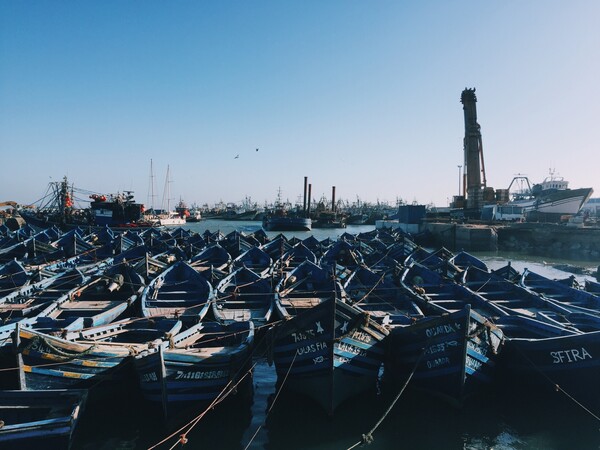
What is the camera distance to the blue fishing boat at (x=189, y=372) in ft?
26.9

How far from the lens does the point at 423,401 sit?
9805mm

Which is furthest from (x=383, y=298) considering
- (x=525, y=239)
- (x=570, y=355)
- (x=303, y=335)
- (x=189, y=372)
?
(x=525, y=239)

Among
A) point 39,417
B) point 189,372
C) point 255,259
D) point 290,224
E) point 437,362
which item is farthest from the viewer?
point 290,224

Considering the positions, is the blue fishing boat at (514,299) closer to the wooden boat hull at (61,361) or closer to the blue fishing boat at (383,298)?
the blue fishing boat at (383,298)

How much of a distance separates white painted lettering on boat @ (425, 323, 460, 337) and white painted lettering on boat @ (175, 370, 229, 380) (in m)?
4.86

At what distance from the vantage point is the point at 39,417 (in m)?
7.52

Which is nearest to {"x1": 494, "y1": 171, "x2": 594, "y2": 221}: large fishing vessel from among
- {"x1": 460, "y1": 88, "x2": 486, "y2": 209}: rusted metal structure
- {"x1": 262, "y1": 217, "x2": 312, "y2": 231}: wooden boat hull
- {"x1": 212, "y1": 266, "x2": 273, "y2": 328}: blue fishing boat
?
{"x1": 460, "y1": 88, "x2": 486, "y2": 209}: rusted metal structure

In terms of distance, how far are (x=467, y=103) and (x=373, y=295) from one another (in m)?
53.1

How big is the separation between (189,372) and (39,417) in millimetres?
2849

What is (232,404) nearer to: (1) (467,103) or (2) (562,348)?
(2) (562,348)

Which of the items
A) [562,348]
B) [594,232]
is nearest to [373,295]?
[562,348]

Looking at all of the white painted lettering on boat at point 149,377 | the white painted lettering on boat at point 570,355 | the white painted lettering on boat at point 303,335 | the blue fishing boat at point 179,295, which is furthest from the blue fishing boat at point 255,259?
the white painted lettering on boat at point 570,355

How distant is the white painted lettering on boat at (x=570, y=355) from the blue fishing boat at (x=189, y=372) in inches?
281

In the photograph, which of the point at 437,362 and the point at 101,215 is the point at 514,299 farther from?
the point at 101,215
